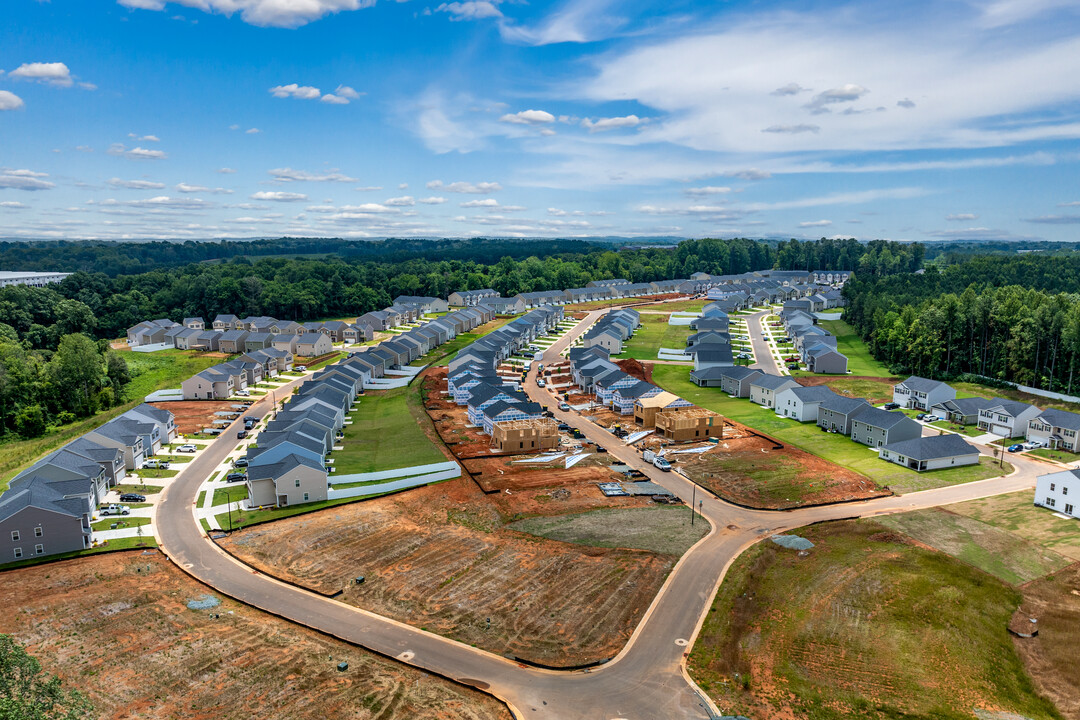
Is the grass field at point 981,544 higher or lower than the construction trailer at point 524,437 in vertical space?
lower

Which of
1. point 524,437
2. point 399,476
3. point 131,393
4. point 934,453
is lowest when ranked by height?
point 399,476

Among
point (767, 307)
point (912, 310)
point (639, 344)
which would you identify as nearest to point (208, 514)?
point (639, 344)

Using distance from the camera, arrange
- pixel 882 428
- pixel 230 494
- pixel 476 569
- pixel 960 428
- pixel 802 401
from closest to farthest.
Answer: pixel 476 569 → pixel 230 494 → pixel 882 428 → pixel 960 428 → pixel 802 401

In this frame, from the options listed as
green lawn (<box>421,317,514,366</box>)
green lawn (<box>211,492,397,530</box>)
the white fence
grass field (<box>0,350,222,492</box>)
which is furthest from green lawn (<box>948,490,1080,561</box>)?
green lawn (<box>421,317,514,366</box>)

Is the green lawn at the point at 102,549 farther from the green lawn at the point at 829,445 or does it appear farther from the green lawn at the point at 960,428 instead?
the green lawn at the point at 960,428

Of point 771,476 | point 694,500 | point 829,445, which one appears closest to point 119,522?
point 694,500

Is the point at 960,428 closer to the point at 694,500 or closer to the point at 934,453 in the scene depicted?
the point at 934,453

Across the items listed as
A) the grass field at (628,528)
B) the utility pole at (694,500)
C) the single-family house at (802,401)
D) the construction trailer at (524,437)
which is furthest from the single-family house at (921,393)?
the construction trailer at (524,437)

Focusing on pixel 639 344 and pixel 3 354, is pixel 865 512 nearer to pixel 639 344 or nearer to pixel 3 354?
pixel 639 344
